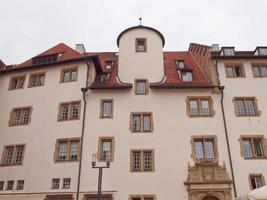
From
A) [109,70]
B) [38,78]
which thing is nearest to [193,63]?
[109,70]

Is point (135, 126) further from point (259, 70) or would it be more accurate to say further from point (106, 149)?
point (259, 70)

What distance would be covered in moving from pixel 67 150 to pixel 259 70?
18597 mm

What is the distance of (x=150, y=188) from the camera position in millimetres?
21594

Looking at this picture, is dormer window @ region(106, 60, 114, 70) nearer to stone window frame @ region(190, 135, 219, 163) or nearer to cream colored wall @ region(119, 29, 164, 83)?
cream colored wall @ region(119, 29, 164, 83)

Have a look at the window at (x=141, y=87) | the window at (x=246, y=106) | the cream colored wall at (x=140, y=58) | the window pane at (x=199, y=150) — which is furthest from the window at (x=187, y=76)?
the window pane at (x=199, y=150)

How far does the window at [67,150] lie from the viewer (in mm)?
23141

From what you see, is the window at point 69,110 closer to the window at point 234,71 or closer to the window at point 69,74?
the window at point 69,74

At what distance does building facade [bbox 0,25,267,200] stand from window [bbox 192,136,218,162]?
81 millimetres

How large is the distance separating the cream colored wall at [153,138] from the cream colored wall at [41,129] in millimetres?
1571

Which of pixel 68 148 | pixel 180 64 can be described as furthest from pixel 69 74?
pixel 180 64

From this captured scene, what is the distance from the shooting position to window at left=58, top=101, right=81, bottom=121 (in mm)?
24734

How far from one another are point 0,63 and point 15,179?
13.5 meters

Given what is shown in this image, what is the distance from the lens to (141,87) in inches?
1018

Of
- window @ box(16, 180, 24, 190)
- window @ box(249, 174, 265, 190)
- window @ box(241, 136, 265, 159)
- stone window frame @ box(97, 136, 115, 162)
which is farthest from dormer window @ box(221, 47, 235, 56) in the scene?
window @ box(16, 180, 24, 190)
